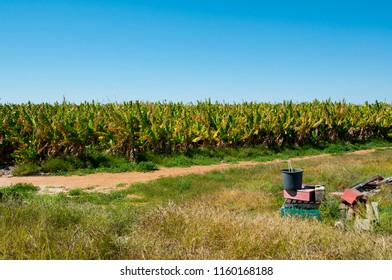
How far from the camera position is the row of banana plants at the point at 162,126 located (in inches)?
593

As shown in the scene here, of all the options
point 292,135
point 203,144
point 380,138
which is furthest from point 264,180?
point 380,138

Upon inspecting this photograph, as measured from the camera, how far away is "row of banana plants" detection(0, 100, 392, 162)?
15070 millimetres

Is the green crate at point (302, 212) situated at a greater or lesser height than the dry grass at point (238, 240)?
lesser

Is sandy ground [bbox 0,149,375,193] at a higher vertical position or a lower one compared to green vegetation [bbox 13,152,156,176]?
lower

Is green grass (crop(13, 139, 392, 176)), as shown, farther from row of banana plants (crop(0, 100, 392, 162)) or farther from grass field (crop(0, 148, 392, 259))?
grass field (crop(0, 148, 392, 259))

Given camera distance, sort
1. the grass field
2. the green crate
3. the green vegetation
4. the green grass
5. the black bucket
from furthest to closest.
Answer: the green grass, the green vegetation, the black bucket, the green crate, the grass field

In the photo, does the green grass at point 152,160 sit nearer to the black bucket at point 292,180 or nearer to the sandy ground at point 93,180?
the sandy ground at point 93,180

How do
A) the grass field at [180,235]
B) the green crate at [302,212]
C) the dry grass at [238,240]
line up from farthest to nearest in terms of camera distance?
the green crate at [302,212] < the dry grass at [238,240] < the grass field at [180,235]

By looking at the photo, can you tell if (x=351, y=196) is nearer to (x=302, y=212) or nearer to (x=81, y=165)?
(x=302, y=212)

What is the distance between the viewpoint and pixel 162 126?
1658 centimetres

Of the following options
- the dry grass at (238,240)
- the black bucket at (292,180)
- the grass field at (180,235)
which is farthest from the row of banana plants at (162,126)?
the dry grass at (238,240)

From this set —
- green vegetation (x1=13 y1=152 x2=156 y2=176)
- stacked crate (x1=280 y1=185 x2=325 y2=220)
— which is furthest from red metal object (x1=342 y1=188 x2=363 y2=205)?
green vegetation (x1=13 y1=152 x2=156 y2=176)

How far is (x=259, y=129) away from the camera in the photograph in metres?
19.7

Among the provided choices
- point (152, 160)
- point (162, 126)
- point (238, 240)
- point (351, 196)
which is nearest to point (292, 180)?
point (351, 196)
